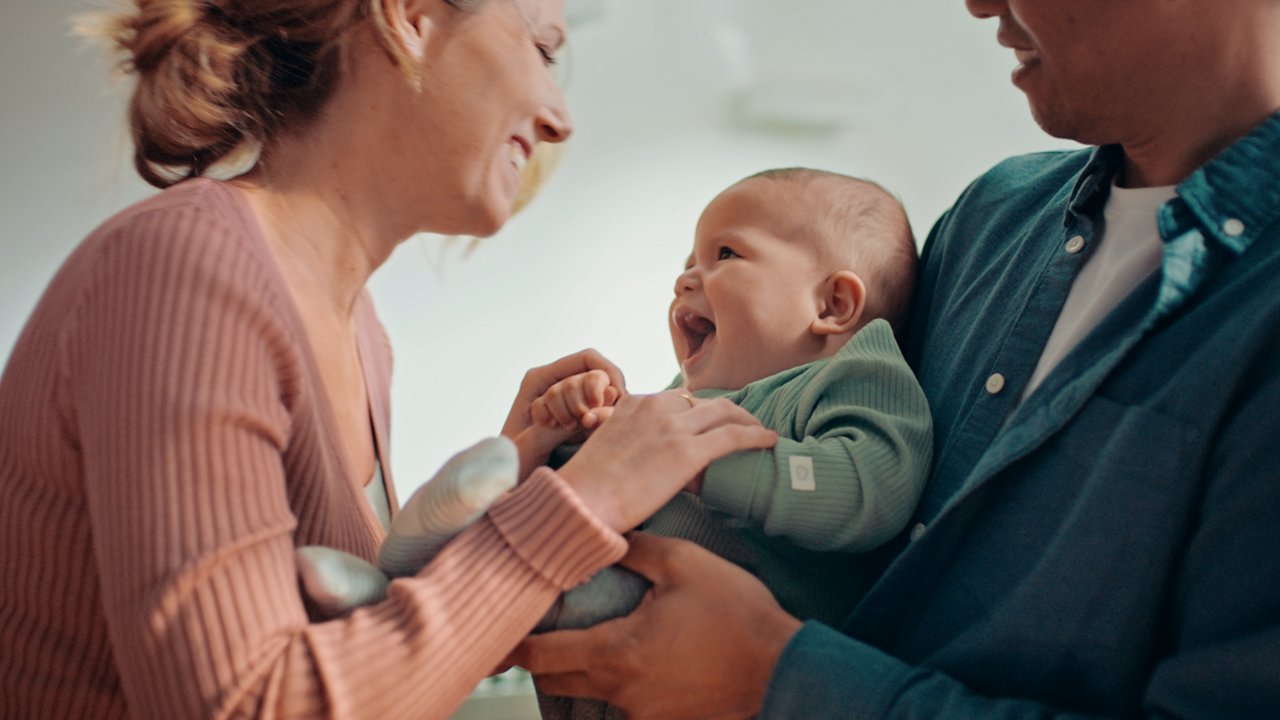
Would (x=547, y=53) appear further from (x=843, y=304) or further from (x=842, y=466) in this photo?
(x=842, y=466)

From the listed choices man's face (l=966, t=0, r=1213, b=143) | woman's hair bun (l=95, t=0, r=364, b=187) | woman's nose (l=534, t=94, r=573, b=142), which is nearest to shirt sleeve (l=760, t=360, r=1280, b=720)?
man's face (l=966, t=0, r=1213, b=143)

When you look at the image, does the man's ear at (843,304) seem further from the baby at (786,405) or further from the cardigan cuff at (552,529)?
the cardigan cuff at (552,529)

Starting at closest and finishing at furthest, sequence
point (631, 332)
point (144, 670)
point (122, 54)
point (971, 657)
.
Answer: point (144, 670) → point (971, 657) → point (122, 54) → point (631, 332)

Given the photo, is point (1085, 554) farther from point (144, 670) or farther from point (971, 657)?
point (144, 670)

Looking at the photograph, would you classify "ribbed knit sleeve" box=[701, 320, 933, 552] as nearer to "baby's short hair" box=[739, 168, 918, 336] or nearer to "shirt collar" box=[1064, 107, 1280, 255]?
"baby's short hair" box=[739, 168, 918, 336]

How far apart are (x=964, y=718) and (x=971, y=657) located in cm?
10

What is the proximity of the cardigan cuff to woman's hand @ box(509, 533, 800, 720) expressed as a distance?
4.2 inches

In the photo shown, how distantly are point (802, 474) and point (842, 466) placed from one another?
52mm

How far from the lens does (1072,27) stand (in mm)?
1139

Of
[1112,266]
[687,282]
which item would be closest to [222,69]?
[687,282]

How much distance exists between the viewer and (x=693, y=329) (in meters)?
1.62

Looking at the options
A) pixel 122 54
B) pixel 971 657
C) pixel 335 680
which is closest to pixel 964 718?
pixel 971 657

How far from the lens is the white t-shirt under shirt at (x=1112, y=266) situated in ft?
3.83

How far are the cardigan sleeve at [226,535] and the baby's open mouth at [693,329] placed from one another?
2.00 ft
